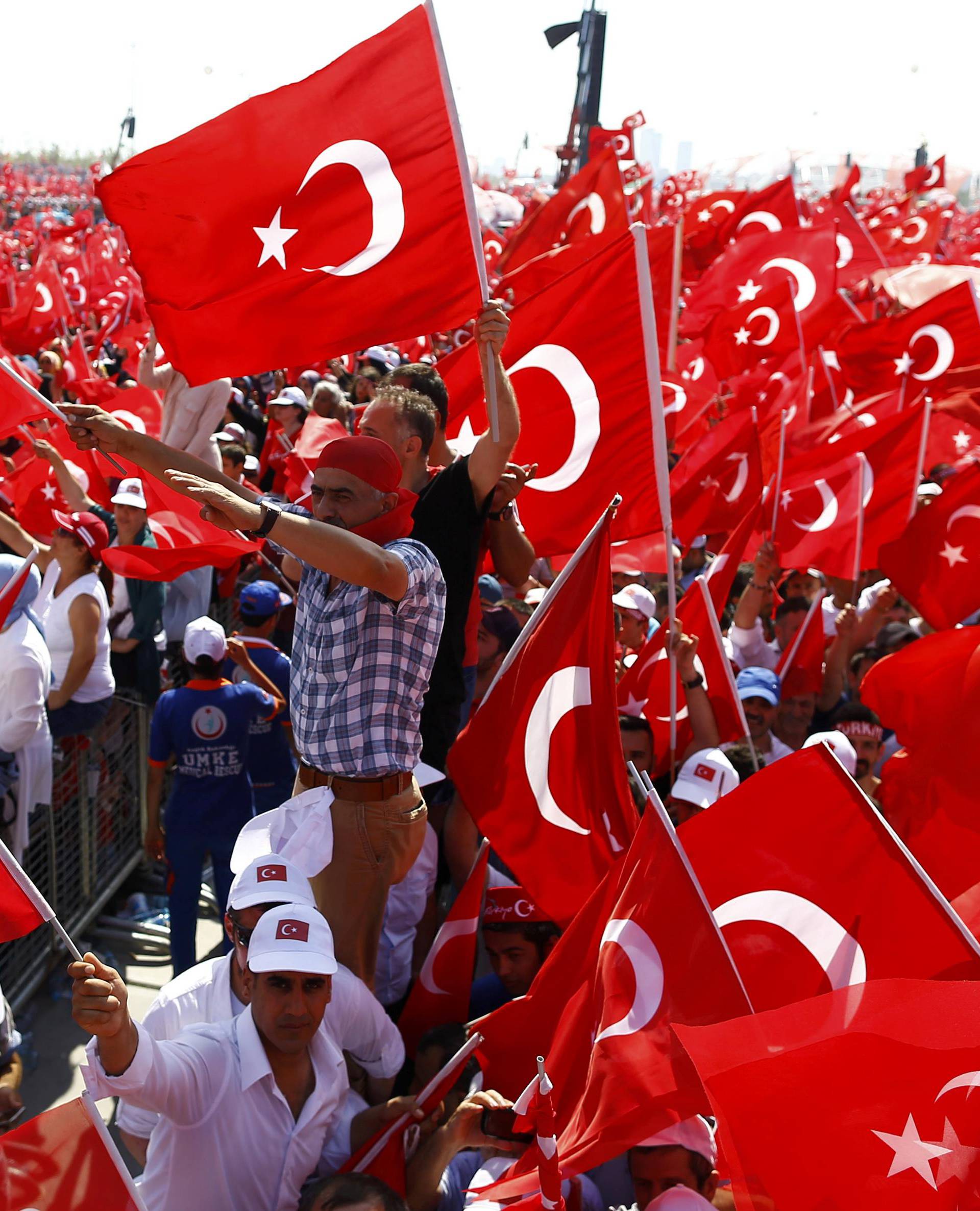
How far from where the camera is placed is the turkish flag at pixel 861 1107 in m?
2.31

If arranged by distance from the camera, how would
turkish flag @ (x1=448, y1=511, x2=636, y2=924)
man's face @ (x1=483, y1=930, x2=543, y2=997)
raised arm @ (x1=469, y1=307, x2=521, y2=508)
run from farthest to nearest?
man's face @ (x1=483, y1=930, x2=543, y2=997) < turkish flag @ (x1=448, y1=511, x2=636, y2=924) < raised arm @ (x1=469, y1=307, x2=521, y2=508)

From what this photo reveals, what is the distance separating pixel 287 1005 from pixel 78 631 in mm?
2924

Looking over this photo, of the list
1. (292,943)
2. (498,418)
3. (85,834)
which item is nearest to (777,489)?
(498,418)

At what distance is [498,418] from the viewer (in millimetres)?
3852

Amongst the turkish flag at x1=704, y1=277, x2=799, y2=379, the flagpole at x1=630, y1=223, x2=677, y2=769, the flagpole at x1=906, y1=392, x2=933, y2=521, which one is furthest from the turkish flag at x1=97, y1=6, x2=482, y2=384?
the turkish flag at x1=704, y1=277, x2=799, y2=379

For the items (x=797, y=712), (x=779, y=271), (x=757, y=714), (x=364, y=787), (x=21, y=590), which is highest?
(x=779, y=271)

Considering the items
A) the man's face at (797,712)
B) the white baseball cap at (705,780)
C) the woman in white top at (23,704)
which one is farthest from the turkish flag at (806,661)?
the woman in white top at (23,704)

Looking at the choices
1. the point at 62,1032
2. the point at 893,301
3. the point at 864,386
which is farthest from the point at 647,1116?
the point at 893,301

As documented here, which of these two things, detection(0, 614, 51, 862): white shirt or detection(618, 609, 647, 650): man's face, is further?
detection(618, 609, 647, 650): man's face

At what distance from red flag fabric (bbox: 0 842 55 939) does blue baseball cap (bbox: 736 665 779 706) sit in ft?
11.7

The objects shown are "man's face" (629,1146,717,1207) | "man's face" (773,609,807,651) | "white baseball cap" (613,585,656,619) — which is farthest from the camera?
"man's face" (773,609,807,651)

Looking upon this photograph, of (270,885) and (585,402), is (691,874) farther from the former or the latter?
(585,402)

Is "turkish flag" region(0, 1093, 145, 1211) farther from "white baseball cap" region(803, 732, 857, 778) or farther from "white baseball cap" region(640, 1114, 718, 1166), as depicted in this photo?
"white baseball cap" region(803, 732, 857, 778)

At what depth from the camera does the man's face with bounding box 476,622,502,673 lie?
17.8ft
